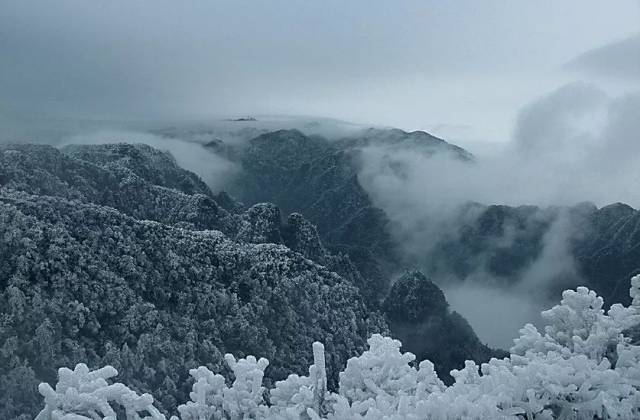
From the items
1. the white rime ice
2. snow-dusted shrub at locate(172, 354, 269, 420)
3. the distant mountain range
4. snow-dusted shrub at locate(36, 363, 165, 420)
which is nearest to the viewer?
snow-dusted shrub at locate(36, 363, 165, 420)

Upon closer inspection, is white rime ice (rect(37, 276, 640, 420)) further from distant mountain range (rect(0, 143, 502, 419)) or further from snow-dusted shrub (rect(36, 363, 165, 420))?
distant mountain range (rect(0, 143, 502, 419))

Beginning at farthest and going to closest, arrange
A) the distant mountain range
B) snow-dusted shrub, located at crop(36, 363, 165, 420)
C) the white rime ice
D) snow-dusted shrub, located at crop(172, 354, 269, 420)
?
1. the distant mountain range
2. snow-dusted shrub, located at crop(172, 354, 269, 420)
3. the white rime ice
4. snow-dusted shrub, located at crop(36, 363, 165, 420)

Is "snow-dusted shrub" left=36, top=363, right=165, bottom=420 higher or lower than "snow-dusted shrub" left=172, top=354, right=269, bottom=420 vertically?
higher

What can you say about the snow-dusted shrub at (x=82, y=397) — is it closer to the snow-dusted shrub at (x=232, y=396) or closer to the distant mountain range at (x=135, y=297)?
the snow-dusted shrub at (x=232, y=396)

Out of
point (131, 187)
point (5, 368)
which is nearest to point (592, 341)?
point (5, 368)

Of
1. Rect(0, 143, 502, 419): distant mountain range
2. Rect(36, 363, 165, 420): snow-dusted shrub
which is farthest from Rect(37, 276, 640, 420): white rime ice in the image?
Rect(0, 143, 502, 419): distant mountain range

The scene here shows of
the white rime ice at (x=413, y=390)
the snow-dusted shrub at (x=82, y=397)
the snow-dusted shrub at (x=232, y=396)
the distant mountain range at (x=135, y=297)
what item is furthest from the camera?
the distant mountain range at (x=135, y=297)

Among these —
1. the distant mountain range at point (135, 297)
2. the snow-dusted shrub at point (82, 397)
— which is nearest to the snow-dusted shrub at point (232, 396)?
the snow-dusted shrub at point (82, 397)

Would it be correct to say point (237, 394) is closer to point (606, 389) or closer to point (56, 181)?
point (606, 389)

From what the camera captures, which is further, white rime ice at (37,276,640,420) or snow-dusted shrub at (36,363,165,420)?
white rime ice at (37,276,640,420)
